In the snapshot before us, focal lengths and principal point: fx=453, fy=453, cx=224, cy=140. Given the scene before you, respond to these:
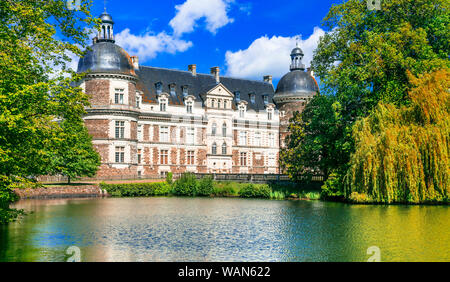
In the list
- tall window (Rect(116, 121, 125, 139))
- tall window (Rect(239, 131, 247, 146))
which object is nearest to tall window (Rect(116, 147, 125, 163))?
tall window (Rect(116, 121, 125, 139))

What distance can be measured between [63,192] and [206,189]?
13228 millimetres

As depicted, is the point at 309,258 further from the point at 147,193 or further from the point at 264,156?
the point at 264,156

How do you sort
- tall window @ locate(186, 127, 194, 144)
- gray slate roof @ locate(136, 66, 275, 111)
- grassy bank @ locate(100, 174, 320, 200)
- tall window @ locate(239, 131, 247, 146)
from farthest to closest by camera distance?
1. tall window @ locate(239, 131, 247, 146)
2. tall window @ locate(186, 127, 194, 144)
3. gray slate roof @ locate(136, 66, 275, 111)
4. grassy bank @ locate(100, 174, 320, 200)

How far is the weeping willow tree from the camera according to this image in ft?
88.7

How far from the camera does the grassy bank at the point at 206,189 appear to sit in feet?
135

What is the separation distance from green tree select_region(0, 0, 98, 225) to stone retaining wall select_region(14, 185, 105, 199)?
19.6 metres

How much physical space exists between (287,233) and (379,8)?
2055 cm

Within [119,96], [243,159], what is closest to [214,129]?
[243,159]

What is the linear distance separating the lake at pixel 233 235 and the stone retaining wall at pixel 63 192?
10.5m

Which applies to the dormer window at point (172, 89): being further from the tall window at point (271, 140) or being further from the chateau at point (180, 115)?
the tall window at point (271, 140)

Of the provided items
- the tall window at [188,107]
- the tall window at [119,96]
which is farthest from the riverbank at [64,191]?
the tall window at [188,107]

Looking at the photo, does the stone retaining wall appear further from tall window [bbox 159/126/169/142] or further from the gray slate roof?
the gray slate roof

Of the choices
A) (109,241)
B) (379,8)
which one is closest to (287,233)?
(109,241)

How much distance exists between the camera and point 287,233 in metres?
18.7
